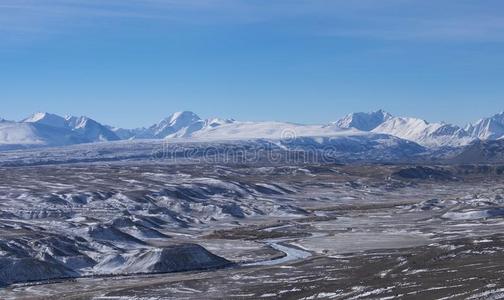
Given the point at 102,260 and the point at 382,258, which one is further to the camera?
the point at 102,260

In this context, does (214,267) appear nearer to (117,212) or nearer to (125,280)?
(125,280)

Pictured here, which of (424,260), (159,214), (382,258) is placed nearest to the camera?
(424,260)

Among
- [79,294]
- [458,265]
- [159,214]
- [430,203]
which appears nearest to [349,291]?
[458,265]

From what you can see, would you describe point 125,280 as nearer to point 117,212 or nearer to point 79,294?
point 79,294

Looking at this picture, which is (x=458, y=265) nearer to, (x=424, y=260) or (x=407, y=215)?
(x=424, y=260)

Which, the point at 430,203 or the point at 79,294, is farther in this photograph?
the point at 430,203

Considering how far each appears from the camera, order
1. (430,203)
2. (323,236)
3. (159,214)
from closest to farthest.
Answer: (323,236) < (159,214) < (430,203)

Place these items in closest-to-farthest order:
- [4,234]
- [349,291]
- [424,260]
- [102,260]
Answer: [349,291] → [424,260] → [102,260] → [4,234]

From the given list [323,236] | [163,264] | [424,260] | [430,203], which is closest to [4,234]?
[163,264]

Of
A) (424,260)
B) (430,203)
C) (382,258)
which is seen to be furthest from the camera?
(430,203)
